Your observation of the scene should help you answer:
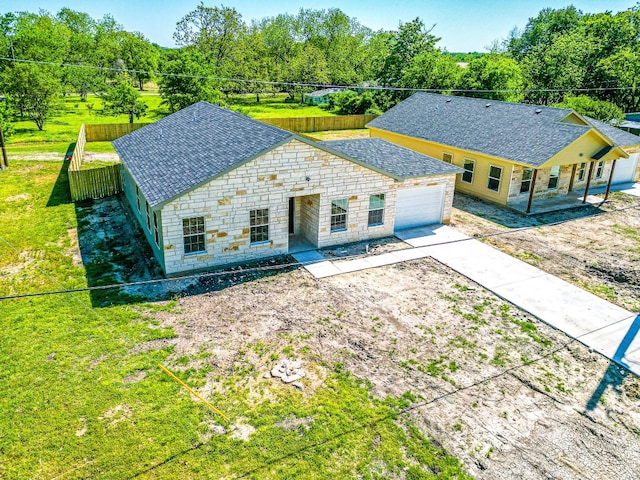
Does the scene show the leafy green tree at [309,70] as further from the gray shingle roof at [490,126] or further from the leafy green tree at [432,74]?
the gray shingle roof at [490,126]

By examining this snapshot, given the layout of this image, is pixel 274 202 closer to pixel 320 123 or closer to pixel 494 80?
pixel 320 123

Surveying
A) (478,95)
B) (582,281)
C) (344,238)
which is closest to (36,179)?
(344,238)

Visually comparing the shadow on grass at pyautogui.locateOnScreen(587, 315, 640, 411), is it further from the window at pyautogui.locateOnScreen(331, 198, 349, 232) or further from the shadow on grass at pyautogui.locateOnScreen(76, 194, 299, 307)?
the window at pyautogui.locateOnScreen(331, 198, 349, 232)

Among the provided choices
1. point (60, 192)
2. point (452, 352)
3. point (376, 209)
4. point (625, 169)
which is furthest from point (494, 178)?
point (60, 192)

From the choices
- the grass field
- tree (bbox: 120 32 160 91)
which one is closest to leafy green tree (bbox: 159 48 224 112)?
the grass field

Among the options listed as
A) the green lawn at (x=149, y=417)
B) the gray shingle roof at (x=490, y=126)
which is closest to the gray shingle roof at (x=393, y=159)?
the gray shingle roof at (x=490, y=126)
